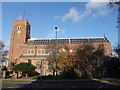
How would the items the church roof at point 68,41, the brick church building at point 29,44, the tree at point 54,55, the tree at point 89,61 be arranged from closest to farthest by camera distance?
the tree at point 89,61
the tree at point 54,55
the brick church building at point 29,44
the church roof at point 68,41

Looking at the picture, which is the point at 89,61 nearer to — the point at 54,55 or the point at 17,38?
the point at 54,55

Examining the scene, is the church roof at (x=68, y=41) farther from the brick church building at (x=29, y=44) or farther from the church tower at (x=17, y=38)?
the church tower at (x=17, y=38)

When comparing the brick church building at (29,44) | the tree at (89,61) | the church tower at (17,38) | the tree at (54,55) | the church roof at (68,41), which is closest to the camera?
the tree at (89,61)

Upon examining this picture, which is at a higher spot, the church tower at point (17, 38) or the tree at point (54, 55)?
the church tower at point (17, 38)

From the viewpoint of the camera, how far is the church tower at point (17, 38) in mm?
59281

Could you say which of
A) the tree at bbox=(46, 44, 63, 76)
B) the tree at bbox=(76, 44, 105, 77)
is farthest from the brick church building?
the tree at bbox=(76, 44, 105, 77)

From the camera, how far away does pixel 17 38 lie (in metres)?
61.7

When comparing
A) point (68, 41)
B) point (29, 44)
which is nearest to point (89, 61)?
point (68, 41)

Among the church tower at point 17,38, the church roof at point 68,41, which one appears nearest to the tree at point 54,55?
the church roof at point 68,41

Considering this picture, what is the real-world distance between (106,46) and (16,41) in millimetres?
39283

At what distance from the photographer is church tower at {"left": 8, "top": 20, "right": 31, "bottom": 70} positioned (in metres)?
59.3

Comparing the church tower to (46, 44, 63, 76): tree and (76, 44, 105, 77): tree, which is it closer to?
(46, 44, 63, 76): tree

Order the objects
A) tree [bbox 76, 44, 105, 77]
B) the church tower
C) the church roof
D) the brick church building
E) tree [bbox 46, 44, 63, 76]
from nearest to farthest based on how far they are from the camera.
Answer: tree [bbox 76, 44, 105, 77], tree [bbox 46, 44, 63, 76], the brick church building, the church roof, the church tower

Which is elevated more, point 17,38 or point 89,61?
point 17,38
